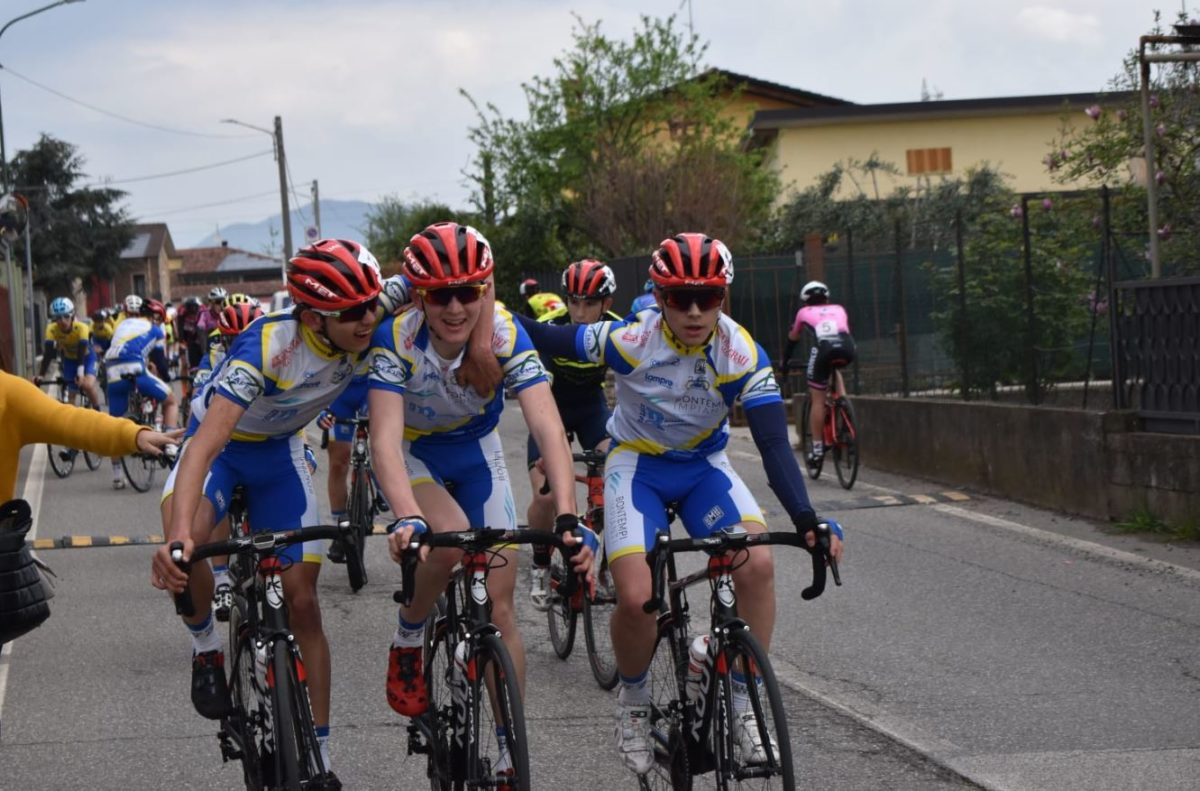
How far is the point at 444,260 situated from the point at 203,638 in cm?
180

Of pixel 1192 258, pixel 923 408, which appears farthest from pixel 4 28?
pixel 1192 258

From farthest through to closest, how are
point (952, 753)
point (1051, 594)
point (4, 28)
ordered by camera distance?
point (4, 28) < point (1051, 594) < point (952, 753)

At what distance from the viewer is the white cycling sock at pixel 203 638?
20.3 feet

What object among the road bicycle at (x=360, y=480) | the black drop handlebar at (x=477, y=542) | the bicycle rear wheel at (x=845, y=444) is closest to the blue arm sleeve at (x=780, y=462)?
the black drop handlebar at (x=477, y=542)

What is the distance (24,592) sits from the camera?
4703 millimetres

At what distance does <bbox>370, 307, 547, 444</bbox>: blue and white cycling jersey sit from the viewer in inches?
226

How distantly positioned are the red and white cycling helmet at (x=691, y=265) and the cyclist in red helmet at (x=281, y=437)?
993 mm

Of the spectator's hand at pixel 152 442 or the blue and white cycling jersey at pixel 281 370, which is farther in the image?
the blue and white cycling jersey at pixel 281 370

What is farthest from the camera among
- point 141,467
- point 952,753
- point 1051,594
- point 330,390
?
point 141,467

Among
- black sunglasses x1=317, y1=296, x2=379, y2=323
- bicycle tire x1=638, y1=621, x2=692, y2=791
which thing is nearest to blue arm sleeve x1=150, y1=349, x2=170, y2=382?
black sunglasses x1=317, y1=296, x2=379, y2=323

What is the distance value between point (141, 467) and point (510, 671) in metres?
13.8

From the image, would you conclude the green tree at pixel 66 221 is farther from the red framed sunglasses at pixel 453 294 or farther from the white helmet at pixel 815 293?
the red framed sunglasses at pixel 453 294

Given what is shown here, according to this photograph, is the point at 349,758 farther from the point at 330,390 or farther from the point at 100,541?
the point at 100,541

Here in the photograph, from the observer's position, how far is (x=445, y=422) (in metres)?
6.05
